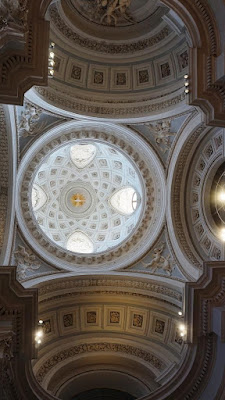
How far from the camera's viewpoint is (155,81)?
1617cm

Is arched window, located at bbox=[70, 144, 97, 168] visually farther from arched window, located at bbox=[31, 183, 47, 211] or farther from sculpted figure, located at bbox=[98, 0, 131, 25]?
sculpted figure, located at bbox=[98, 0, 131, 25]

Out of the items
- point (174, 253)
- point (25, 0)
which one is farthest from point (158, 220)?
point (25, 0)

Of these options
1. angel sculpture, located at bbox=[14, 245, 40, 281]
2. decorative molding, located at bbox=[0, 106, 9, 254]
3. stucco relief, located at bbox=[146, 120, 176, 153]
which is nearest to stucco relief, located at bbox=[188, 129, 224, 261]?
stucco relief, located at bbox=[146, 120, 176, 153]

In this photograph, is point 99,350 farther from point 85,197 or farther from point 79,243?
point 85,197

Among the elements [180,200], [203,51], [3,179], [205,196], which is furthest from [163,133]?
[3,179]

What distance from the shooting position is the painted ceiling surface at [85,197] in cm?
2102

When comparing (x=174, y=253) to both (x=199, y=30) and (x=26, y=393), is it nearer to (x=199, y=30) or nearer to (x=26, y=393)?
(x=26, y=393)

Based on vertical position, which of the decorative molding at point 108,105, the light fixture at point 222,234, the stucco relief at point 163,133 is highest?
the decorative molding at point 108,105

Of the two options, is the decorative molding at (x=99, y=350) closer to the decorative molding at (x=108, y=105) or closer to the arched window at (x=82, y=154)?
the decorative molding at (x=108, y=105)

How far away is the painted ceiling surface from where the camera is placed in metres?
21.0

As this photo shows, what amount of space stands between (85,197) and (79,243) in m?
2.76

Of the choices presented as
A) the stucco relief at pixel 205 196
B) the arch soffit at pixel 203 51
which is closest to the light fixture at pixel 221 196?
the stucco relief at pixel 205 196

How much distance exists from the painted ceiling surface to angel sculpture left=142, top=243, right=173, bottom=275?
11.2 ft

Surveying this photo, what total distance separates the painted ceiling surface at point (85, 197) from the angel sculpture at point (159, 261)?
3400mm
